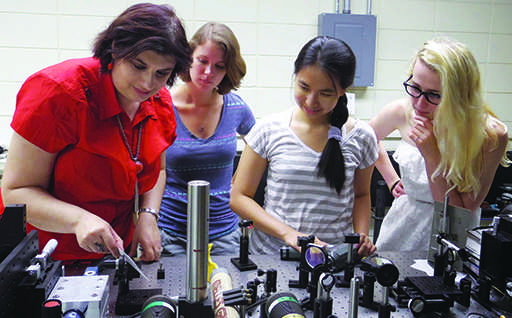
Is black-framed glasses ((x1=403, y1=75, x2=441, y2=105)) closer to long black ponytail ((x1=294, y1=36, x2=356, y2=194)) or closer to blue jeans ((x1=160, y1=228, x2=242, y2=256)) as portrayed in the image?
long black ponytail ((x1=294, y1=36, x2=356, y2=194))

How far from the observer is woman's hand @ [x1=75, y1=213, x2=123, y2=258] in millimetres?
1077

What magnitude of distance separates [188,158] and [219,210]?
0.25 metres

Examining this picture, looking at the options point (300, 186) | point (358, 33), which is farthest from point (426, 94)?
point (358, 33)

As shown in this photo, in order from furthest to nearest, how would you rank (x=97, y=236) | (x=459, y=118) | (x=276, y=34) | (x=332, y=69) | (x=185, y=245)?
(x=276, y=34) < (x=185, y=245) < (x=459, y=118) < (x=332, y=69) < (x=97, y=236)

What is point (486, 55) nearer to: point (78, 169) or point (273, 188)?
point (273, 188)

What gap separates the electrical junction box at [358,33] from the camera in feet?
9.71

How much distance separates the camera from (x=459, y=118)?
5.16 feet

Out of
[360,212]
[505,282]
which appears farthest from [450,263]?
[360,212]

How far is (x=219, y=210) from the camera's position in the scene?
1.81 metres

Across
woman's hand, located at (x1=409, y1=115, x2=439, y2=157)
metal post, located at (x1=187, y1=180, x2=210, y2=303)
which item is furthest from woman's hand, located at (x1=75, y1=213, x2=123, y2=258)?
woman's hand, located at (x1=409, y1=115, x2=439, y2=157)

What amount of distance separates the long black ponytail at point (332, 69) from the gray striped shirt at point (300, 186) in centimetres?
3

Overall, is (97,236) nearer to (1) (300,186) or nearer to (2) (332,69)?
(1) (300,186)

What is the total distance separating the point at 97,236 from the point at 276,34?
87.7 inches

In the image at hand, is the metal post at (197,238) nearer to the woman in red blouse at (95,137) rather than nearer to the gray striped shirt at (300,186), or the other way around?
the woman in red blouse at (95,137)
